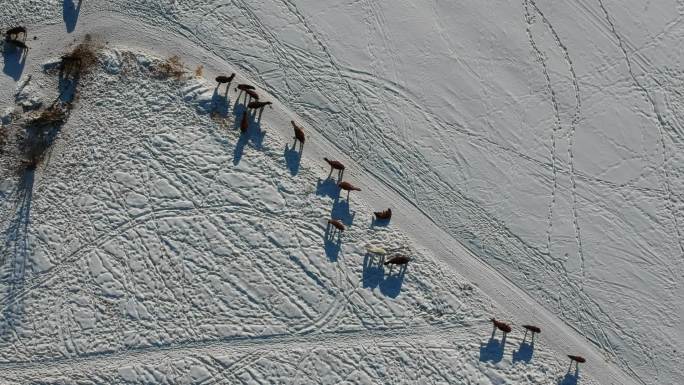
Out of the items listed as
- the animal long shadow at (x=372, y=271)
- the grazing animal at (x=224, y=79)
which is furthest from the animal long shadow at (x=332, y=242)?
the grazing animal at (x=224, y=79)

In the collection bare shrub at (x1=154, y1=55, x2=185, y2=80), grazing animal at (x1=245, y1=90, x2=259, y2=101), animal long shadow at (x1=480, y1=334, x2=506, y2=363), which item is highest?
grazing animal at (x1=245, y1=90, x2=259, y2=101)

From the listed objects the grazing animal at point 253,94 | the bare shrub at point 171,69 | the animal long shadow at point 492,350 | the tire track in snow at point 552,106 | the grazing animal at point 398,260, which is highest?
the tire track in snow at point 552,106

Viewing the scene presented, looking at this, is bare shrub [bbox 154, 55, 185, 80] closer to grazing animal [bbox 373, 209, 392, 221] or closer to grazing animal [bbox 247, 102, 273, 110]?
grazing animal [bbox 247, 102, 273, 110]

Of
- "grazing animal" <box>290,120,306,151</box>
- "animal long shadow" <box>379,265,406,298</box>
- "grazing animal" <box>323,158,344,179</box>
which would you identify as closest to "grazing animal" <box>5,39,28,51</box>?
"grazing animal" <box>290,120,306,151</box>

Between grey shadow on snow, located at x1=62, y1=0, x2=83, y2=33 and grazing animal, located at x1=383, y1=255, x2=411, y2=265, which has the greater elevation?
grey shadow on snow, located at x1=62, y1=0, x2=83, y2=33

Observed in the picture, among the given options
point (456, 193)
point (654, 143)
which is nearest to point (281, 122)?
point (456, 193)

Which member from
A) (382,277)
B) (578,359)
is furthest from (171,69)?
(578,359)

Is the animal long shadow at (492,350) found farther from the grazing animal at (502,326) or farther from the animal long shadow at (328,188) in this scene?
the animal long shadow at (328,188)
